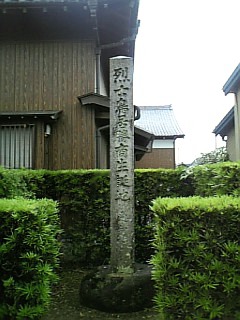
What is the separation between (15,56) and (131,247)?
625 cm

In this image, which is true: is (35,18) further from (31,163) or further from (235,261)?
(235,261)

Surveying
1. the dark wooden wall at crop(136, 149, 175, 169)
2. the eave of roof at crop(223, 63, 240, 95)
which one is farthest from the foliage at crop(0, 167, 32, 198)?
the dark wooden wall at crop(136, 149, 175, 169)

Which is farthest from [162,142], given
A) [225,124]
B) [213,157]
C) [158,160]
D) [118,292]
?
[118,292]

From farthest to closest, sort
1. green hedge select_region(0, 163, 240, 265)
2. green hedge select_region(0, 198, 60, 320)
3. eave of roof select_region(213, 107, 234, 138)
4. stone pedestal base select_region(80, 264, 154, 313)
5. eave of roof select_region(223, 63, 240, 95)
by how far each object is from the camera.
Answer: eave of roof select_region(213, 107, 234, 138) → eave of roof select_region(223, 63, 240, 95) → green hedge select_region(0, 163, 240, 265) → stone pedestal base select_region(80, 264, 154, 313) → green hedge select_region(0, 198, 60, 320)

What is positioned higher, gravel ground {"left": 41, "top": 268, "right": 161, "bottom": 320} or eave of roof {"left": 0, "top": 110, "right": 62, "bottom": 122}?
eave of roof {"left": 0, "top": 110, "right": 62, "bottom": 122}

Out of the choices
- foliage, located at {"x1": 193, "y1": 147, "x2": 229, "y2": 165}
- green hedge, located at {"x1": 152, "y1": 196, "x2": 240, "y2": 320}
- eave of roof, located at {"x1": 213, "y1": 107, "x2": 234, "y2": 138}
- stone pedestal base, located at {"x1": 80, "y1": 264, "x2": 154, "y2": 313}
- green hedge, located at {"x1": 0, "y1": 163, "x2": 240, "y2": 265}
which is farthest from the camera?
eave of roof, located at {"x1": 213, "y1": 107, "x2": 234, "y2": 138}

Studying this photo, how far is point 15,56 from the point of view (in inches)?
352

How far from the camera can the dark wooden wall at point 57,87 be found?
28.6ft

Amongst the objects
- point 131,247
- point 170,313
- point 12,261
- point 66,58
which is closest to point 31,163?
point 66,58

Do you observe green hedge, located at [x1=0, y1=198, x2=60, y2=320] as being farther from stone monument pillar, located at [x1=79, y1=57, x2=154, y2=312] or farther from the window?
the window

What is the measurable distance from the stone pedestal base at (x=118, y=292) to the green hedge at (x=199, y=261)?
5.03ft

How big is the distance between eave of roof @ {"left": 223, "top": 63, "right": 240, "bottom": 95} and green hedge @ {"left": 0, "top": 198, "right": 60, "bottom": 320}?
28.9ft

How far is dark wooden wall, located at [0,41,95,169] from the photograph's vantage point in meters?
8.72

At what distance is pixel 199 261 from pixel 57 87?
7.01 m
